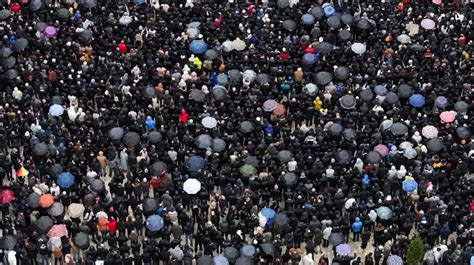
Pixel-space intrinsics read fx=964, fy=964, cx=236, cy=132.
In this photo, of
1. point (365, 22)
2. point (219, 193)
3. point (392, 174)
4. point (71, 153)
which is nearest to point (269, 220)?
point (219, 193)

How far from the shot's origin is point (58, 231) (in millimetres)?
34250

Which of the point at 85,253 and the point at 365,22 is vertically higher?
the point at 365,22

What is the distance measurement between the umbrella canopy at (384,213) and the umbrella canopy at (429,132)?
14.1 ft

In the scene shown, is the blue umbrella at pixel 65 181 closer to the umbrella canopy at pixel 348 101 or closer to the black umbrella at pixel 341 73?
the umbrella canopy at pixel 348 101

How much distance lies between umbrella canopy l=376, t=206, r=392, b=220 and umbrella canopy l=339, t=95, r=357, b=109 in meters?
5.68

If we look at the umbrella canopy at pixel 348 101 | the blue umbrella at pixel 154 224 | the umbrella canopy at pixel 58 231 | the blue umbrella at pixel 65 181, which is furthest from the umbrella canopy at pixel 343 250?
the blue umbrella at pixel 65 181

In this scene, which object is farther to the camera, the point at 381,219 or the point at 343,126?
the point at 343,126

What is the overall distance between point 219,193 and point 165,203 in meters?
2.40

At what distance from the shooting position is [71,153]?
3716 centimetres

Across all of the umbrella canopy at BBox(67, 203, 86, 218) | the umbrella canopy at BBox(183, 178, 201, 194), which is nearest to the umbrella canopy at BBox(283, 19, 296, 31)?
the umbrella canopy at BBox(183, 178, 201, 194)

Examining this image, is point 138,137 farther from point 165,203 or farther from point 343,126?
point 343,126

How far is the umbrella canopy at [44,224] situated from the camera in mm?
34219

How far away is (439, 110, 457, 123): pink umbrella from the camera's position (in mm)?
38375

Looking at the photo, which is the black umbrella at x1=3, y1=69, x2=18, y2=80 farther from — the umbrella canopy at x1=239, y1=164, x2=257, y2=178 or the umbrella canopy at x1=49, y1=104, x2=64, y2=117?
the umbrella canopy at x1=239, y1=164, x2=257, y2=178
